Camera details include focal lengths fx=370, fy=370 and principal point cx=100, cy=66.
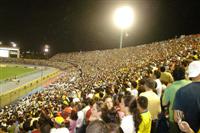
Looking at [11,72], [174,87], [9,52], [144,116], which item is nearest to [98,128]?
[144,116]

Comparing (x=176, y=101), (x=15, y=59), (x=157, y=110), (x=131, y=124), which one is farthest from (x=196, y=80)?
(x=15, y=59)

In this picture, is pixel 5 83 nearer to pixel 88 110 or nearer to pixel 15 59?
pixel 88 110

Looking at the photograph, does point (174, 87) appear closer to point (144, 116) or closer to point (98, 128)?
point (144, 116)

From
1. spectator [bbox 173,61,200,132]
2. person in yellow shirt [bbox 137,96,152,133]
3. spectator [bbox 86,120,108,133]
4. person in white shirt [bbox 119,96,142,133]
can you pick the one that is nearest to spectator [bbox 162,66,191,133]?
person in yellow shirt [bbox 137,96,152,133]

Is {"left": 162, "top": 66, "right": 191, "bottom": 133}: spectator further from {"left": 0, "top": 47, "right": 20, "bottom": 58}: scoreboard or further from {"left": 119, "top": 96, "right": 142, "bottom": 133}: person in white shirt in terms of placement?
{"left": 0, "top": 47, "right": 20, "bottom": 58}: scoreboard

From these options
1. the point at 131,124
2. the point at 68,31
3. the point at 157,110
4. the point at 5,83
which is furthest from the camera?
the point at 68,31

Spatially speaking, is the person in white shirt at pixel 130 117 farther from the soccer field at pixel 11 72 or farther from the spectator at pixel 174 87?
the soccer field at pixel 11 72

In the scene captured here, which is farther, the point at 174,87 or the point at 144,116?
the point at 174,87

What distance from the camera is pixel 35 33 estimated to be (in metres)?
121

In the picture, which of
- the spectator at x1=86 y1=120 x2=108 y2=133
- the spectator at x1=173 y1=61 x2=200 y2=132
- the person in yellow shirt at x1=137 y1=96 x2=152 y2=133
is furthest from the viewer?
the person in yellow shirt at x1=137 y1=96 x2=152 y2=133

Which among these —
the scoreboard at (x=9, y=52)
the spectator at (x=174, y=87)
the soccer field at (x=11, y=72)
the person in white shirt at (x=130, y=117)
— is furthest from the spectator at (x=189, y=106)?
the scoreboard at (x=9, y=52)

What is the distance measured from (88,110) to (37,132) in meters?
1.16

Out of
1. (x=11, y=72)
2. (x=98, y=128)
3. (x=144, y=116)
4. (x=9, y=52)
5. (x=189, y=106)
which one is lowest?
(x=11, y=72)

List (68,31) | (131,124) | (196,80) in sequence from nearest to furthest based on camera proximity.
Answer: (196,80)
(131,124)
(68,31)
